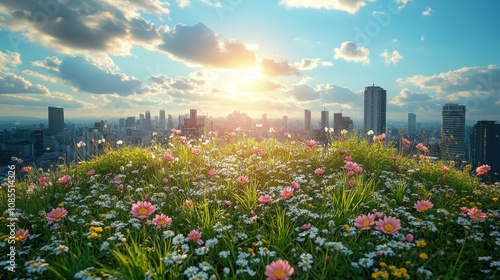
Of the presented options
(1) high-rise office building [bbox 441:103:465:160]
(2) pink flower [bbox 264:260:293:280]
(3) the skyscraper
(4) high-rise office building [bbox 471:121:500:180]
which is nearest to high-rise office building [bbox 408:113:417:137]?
(3) the skyscraper

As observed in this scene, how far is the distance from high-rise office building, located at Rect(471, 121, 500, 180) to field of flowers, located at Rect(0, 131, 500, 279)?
2370cm

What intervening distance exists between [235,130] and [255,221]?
212 inches

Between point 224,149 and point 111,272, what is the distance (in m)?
5.43

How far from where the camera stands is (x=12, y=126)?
17578 mm

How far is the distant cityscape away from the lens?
7.55 meters

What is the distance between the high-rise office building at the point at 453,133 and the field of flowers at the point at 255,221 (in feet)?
1.83

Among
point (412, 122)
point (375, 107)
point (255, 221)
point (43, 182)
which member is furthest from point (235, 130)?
point (412, 122)

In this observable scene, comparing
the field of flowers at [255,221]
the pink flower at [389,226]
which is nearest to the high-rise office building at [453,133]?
the field of flowers at [255,221]

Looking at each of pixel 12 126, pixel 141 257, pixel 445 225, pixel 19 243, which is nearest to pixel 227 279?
pixel 141 257

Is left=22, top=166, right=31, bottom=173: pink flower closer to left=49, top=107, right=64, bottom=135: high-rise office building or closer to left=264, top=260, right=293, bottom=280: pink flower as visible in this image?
left=264, top=260, right=293, bottom=280: pink flower

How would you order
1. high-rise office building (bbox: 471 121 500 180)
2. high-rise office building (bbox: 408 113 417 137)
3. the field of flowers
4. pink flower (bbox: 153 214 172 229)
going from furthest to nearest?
high-rise office building (bbox: 408 113 417 137) → high-rise office building (bbox: 471 121 500 180) → pink flower (bbox: 153 214 172 229) → the field of flowers

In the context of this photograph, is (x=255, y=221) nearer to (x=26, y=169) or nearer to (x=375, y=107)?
(x=26, y=169)

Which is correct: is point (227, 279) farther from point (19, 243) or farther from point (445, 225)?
point (445, 225)

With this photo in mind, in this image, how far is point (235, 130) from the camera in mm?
8867
